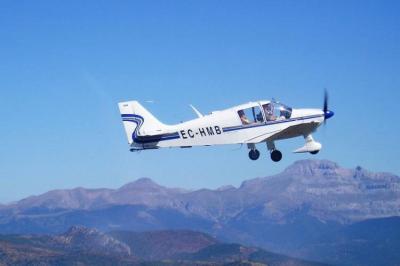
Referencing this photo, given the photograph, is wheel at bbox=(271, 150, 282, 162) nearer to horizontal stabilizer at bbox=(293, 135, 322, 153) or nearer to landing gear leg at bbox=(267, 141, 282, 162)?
landing gear leg at bbox=(267, 141, 282, 162)

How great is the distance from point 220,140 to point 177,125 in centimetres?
427

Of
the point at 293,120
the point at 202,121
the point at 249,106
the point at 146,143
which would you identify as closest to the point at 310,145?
the point at 293,120

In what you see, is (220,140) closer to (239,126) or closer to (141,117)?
(239,126)

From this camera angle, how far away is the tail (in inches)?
2194

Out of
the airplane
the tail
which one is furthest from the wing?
the tail

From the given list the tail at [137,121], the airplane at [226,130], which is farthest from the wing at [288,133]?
the tail at [137,121]

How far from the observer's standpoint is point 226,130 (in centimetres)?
5503

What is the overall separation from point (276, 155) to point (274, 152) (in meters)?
0.36

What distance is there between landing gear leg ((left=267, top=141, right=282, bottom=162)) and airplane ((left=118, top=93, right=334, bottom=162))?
10cm

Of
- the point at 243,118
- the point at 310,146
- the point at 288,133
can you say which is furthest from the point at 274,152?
the point at 243,118

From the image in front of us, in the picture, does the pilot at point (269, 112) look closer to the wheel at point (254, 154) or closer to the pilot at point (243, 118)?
the pilot at point (243, 118)

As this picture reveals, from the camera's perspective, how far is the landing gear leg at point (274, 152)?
187 ft

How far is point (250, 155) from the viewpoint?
56.3 meters

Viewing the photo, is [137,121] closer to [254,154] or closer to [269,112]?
[254,154]
